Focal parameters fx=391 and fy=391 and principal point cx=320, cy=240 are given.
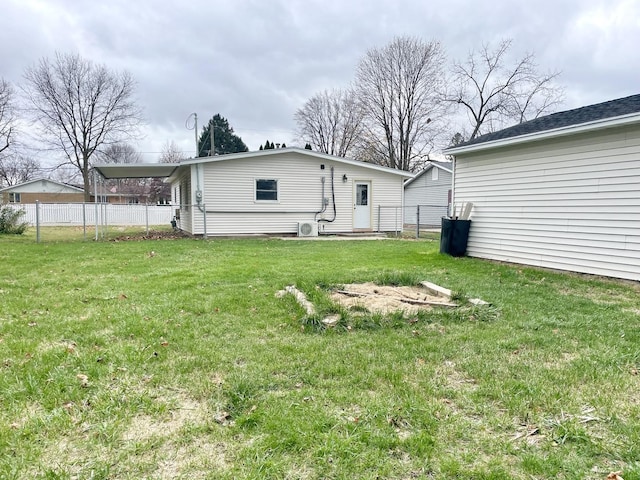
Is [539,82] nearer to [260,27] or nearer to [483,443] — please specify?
[260,27]

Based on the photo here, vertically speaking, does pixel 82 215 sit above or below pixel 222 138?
below

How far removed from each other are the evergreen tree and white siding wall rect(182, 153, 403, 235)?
27.6 m

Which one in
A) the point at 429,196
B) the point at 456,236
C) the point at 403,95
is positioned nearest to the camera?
the point at 456,236

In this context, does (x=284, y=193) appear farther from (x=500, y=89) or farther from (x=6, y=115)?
(x=6, y=115)

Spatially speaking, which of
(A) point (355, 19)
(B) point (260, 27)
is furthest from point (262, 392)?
(A) point (355, 19)

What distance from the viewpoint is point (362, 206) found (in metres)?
15.6

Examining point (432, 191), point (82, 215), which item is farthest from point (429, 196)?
point (82, 215)

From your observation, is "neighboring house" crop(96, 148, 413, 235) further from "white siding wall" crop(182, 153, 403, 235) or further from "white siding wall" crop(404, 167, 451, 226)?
"white siding wall" crop(404, 167, 451, 226)

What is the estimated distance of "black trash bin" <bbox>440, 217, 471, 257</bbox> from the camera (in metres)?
8.99

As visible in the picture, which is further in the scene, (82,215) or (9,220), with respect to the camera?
(82,215)

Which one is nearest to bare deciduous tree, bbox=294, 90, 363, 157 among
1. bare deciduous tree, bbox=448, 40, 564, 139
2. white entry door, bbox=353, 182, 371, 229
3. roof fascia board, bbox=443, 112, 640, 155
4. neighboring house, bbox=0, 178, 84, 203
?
bare deciduous tree, bbox=448, 40, 564, 139

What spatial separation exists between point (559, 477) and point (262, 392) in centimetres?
163

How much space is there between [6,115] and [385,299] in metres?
30.6

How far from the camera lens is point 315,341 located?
3.43m
